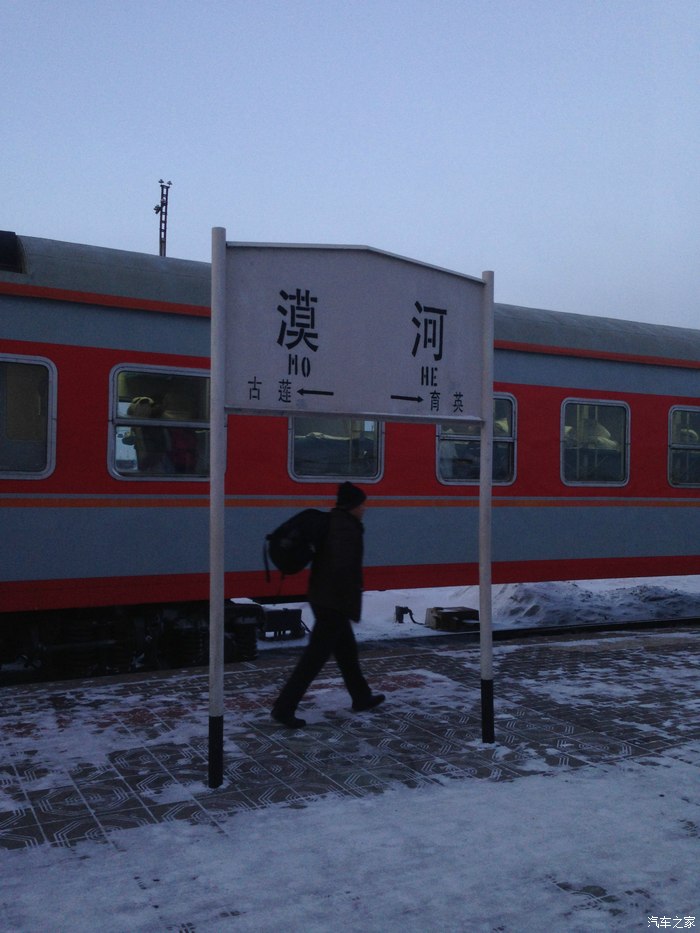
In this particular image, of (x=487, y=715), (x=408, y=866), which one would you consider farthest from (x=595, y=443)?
(x=408, y=866)

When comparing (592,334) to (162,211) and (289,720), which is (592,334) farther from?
(162,211)

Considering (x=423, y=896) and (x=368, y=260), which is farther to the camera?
(x=368, y=260)

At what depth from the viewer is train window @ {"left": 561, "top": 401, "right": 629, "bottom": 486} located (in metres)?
9.73

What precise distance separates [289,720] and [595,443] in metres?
5.64

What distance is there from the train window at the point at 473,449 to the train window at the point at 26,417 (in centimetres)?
375

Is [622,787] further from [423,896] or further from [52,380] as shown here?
[52,380]

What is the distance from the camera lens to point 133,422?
741 cm

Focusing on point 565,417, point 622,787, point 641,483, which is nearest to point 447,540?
point 565,417

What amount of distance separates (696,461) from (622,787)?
6929 millimetres

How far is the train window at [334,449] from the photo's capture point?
813 centimetres

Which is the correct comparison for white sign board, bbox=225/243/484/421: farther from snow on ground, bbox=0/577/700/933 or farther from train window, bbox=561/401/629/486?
train window, bbox=561/401/629/486

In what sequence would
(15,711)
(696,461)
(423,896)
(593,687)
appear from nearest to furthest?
(423,896), (15,711), (593,687), (696,461)

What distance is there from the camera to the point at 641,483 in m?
10.3

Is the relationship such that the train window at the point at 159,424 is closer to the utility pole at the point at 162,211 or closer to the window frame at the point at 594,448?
the window frame at the point at 594,448
